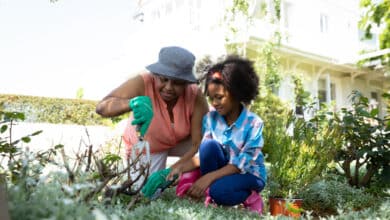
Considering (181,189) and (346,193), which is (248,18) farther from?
(181,189)

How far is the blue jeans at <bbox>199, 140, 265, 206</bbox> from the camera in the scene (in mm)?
2723

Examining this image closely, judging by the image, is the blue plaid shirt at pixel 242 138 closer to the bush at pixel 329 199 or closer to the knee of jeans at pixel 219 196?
the knee of jeans at pixel 219 196

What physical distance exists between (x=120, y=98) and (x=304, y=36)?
540 inches

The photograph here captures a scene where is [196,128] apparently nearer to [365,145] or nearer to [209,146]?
[209,146]

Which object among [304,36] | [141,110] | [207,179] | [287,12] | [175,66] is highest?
[287,12]

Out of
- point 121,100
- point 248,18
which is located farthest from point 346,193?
point 248,18

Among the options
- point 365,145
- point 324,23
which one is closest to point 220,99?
point 365,145

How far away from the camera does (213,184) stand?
8.98ft

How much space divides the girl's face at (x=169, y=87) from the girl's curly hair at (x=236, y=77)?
19 cm

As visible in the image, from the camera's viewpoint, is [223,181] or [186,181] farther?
[186,181]

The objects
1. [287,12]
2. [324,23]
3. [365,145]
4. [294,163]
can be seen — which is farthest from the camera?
[324,23]

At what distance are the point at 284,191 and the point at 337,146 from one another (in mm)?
1013

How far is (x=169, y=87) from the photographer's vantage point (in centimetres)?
278

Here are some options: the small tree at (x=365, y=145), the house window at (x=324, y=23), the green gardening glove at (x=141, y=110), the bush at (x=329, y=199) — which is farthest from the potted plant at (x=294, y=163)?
the house window at (x=324, y=23)
